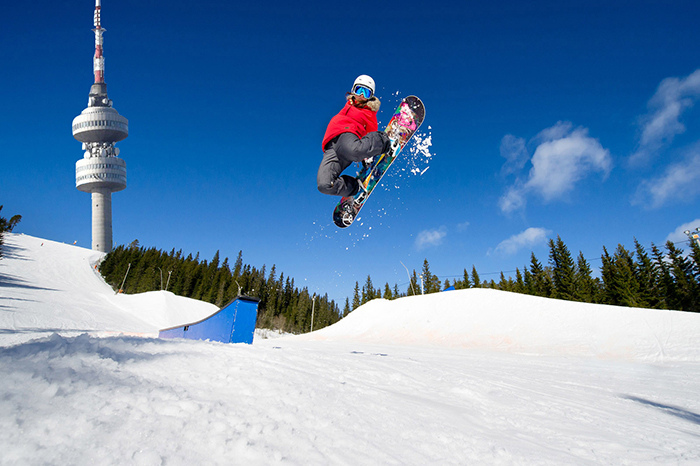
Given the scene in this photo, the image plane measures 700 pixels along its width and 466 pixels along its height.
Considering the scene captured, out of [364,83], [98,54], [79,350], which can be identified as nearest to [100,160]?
[98,54]

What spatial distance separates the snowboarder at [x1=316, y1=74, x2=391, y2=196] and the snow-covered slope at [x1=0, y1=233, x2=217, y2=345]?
29.8 ft

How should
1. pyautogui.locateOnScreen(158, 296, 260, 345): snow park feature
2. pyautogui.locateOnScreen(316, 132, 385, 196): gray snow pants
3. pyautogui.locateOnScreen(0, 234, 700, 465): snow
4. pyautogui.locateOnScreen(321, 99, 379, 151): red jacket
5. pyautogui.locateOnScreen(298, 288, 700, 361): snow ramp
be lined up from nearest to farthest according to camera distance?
pyautogui.locateOnScreen(0, 234, 700, 465): snow → pyautogui.locateOnScreen(316, 132, 385, 196): gray snow pants → pyautogui.locateOnScreen(321, 99, 379, 151): red jacket → pyautogui.locateOnScreen(158, 296, 260, 345): snow park feature → pyautogui.locateOnScreen(298, 288, 700, 361): snow ramp

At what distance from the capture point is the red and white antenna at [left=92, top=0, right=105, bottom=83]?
88.2 m

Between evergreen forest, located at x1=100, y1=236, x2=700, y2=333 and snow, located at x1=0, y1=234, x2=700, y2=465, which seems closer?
snow, located at x1=0, y1=234, x2=700, y2=465

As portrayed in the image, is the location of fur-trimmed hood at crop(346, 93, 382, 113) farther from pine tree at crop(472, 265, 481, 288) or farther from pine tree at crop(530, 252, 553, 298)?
pine tree at crop(472, 265, 481, 288)

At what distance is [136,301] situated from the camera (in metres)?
33.4

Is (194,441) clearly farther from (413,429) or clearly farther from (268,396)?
(413,429)

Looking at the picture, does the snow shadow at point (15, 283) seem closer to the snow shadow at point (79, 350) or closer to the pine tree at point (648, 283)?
the snow shadow at point (79, 350)

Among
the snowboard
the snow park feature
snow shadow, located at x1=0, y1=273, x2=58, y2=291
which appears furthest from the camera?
snow shadow, located at x1=0, y1=273, x2=58, y2=291

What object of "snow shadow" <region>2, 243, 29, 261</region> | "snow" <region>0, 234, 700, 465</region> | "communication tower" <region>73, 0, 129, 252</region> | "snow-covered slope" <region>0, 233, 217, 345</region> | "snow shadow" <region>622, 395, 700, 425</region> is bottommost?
"snow shadow" <region>622, 395, 700, 425</region>

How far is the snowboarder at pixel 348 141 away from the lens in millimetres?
6121

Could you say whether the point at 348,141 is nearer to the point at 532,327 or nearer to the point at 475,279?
the point at 532,327

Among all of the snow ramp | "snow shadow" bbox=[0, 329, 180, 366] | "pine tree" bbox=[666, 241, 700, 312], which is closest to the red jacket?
"snow shadow" bbox=[0, 329, 180, 366]

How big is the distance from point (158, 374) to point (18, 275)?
5138 centimetres
